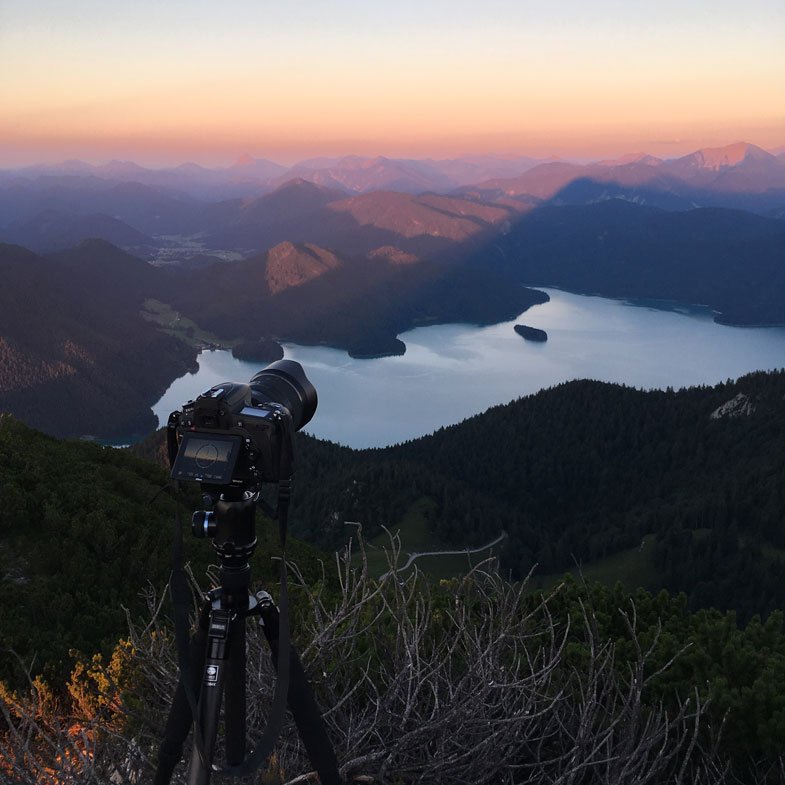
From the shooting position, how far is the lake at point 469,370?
111375mm

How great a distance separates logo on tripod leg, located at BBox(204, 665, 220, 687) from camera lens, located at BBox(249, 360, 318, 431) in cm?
120

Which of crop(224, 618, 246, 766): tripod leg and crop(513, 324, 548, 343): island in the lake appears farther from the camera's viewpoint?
crop(513, 324, 548, 343): island in the lake

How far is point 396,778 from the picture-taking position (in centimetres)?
434

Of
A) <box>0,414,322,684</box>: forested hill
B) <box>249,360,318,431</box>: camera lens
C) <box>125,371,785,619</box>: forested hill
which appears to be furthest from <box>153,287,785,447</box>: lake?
<box>249,360,318,431</box>: camera lens

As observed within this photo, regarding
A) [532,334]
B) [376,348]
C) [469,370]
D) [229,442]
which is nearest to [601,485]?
[469,370]

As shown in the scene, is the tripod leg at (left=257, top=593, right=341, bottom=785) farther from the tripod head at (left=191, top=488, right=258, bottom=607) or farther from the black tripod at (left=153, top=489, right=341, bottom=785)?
the tripod head at (left=191, top=488, right=258, bottom=607)

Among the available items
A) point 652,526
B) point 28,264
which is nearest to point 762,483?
point 652,526

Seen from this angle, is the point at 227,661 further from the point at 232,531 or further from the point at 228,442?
the point at 228,442

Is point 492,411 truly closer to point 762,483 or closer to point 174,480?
point 762,483

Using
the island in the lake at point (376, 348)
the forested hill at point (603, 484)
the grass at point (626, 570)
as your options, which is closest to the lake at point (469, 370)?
the island in the lake at point (376, 348)

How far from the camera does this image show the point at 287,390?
365cm

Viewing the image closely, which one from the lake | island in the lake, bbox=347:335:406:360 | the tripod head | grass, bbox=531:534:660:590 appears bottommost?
island in the lake, bbox=347:335:406:360

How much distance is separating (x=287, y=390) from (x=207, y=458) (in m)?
0.81

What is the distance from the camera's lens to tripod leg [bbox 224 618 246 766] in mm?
3301
